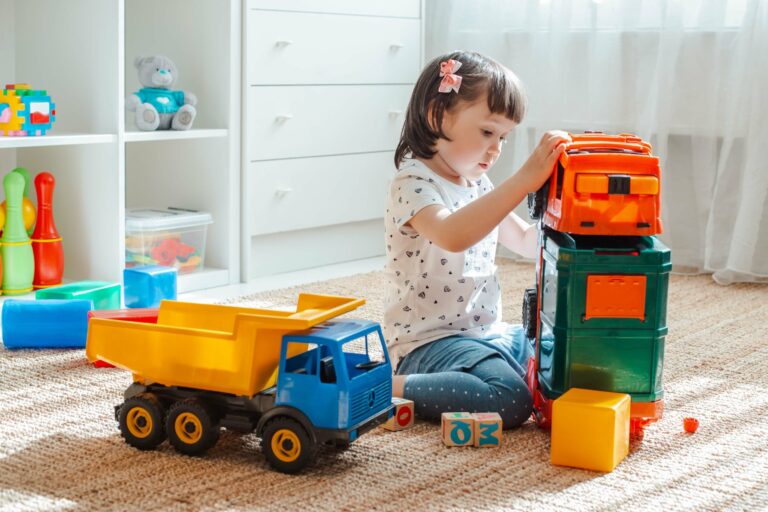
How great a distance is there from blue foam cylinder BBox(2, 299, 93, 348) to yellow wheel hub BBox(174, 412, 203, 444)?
0.58 meters

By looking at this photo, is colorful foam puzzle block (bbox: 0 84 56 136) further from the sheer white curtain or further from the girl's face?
the sheer white curtain

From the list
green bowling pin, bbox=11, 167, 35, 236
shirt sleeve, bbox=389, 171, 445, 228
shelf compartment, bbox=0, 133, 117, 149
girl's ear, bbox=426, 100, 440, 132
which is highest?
girl's ear, bbox=426, 100, 440, 132

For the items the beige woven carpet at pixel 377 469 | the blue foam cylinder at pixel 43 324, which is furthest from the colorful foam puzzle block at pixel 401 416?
the blue foam cylinder at pixel 43 324

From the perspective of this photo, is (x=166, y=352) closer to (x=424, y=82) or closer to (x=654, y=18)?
(x=424, y=82)

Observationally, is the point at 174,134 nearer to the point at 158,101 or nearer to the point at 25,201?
the point at 158,101

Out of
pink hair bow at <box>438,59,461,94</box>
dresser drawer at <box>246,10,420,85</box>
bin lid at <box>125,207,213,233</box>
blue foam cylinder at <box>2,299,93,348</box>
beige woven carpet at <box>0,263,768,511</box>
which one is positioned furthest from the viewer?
dresser drawer at <box>246,10,420,85</box>

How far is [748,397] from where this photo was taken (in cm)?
152

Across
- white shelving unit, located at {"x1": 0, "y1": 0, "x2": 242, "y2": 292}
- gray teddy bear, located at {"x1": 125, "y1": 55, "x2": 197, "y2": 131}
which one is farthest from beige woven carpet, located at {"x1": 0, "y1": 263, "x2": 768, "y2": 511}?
gray teddy bear, located at {"x1": 125, "y1": 55, "x2": 197, "y2": 131}

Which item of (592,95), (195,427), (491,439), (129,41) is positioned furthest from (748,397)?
(129,41)

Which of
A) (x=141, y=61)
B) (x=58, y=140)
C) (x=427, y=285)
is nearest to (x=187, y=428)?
(x=427, y=285)

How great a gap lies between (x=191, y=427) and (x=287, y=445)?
4.9 inches

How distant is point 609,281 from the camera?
4.06 feet

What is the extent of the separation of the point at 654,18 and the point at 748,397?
4.17 ft

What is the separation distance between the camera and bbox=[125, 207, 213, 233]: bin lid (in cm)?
222
